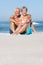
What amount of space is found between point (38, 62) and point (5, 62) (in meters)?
0.49

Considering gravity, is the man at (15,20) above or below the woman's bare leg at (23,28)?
above

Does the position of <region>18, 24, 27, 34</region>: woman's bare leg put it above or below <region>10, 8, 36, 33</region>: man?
below

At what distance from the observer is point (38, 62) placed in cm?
323

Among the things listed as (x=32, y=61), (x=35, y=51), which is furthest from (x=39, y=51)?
(x=32, y=61)

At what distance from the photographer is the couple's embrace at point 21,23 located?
6523 mm

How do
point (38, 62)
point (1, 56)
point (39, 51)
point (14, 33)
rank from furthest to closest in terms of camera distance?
point (14, 33)
point (39, 51)
point (1, 56)
point (38, 62)

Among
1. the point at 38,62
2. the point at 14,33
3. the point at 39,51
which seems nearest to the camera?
the point at 38,62

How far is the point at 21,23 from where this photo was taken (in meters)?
6.66

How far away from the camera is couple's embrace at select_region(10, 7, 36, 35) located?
6.52 meters

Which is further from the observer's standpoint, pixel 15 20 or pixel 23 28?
pixel 15 20

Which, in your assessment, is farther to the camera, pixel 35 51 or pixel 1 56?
pixel 35 51

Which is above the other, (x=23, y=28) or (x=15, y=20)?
(x=15, y=20)

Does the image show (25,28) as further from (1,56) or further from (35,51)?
(1,56)

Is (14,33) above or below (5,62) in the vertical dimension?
below
